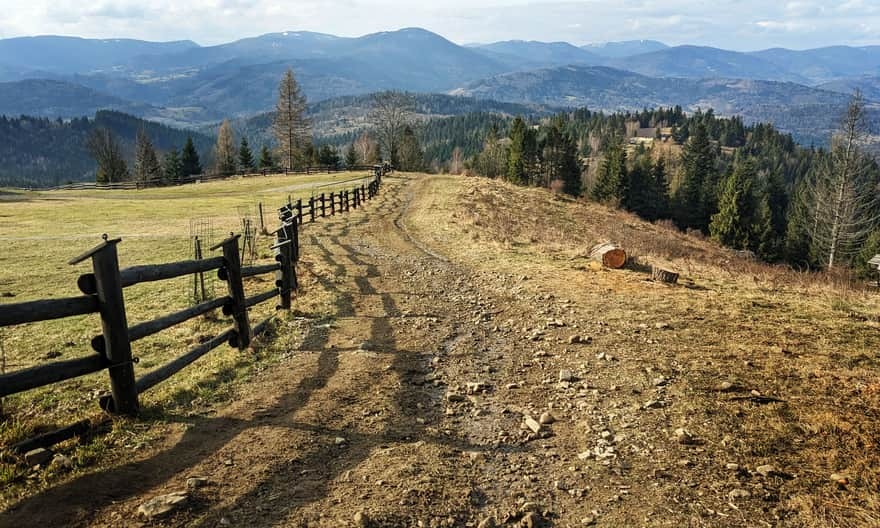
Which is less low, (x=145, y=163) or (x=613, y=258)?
(x=145, y=163)

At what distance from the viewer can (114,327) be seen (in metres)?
5.92

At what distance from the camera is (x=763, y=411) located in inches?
252

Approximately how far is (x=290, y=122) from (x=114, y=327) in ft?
237

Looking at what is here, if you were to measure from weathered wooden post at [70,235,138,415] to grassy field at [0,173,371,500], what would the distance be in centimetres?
33

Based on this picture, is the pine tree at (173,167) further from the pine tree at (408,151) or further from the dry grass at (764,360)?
the dry grass at (764,360)

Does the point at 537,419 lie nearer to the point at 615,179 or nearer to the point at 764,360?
the point at 764,360

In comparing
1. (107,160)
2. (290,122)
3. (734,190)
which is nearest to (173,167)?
(107,160)

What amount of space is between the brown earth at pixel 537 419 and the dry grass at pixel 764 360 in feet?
0.10

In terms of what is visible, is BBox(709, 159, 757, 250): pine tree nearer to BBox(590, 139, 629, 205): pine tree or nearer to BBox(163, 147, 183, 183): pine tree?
BBox(590, 139, 629, 205): pine tree

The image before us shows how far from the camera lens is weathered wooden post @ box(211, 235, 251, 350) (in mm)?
8828

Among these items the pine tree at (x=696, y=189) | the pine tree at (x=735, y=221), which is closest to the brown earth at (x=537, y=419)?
the pine tree at (x=735, y=221)

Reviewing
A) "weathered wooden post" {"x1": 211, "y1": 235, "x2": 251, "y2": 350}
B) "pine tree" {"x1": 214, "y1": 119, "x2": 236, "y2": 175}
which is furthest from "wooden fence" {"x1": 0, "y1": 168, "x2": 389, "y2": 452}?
"pine tree" {"x1": 214, "y1": 119, "x2": 236, "y2": 175}

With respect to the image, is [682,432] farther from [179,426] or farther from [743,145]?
[743,145]

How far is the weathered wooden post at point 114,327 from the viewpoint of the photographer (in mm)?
5805
